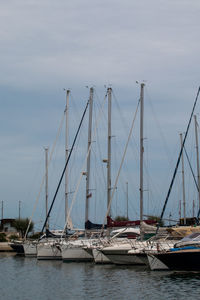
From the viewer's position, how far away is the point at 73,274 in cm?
3716

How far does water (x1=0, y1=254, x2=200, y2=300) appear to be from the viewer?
27.9m

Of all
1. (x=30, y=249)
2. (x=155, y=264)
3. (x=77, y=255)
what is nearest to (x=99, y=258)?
(x=77, y=255)

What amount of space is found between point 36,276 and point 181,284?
1115 cm

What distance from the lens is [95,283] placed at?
32281 mm

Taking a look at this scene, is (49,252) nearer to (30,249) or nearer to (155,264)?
(30,249)

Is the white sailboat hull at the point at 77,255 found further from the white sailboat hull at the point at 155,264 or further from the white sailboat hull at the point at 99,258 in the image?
the white sailboat hull at the point at 155,264

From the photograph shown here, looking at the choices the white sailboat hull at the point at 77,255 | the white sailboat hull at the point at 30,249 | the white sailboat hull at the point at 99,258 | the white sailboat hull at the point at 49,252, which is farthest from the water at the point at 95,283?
the white sailboat hull at the point at 30,249

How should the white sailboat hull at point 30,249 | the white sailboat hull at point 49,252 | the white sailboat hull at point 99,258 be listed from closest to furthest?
the white sailboat hull at point 99,258, the white sailboat hull at point 49,252, the white sailboat hull at point 30,249

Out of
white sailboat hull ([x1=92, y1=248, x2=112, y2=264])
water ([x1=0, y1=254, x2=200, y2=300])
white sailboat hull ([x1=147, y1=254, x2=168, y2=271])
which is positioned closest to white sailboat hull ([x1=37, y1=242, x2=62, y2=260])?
water ([x1=0, y1=254, x2=200, y2=300])

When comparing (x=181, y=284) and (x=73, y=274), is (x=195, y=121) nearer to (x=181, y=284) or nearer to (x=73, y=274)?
(x=73, y=274)

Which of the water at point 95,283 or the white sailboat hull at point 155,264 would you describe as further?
the white sailboat hull at point 155,264

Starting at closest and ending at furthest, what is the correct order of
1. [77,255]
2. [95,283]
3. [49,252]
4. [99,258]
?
[95,283]
[99,258]
[77,255]
[49,252]

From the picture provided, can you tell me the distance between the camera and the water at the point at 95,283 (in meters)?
27.9

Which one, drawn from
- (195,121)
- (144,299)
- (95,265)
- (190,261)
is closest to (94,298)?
(144,299)
